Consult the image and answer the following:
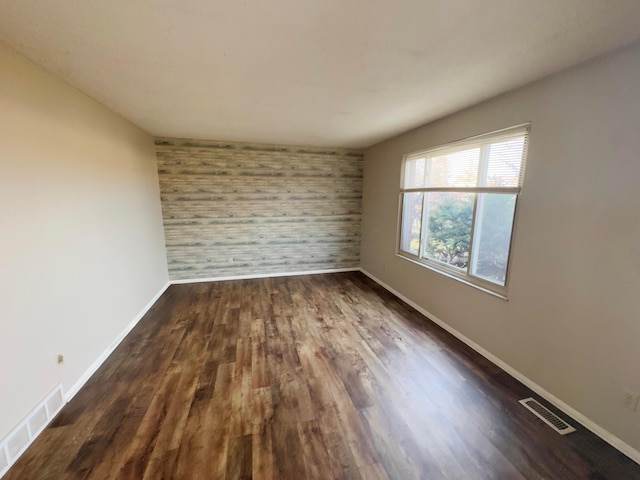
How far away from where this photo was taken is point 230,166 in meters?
4.36

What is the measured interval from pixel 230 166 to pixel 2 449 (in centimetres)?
380

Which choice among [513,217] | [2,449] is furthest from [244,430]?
[513,217]

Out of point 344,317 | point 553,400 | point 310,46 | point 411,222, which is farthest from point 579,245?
point 344,317

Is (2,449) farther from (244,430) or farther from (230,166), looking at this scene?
(230,166)

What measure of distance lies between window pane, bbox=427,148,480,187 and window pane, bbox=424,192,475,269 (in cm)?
13

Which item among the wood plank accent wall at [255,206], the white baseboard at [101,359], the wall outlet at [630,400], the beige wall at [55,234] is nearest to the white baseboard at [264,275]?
the wood plank accent wall at [255,206]

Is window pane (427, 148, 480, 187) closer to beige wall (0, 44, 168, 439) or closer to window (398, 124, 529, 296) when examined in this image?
window (398, 124, 529, 296)

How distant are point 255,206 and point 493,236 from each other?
3.57 m

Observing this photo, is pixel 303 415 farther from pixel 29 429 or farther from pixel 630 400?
pixel 630 400

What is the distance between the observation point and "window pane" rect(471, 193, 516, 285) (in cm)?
226

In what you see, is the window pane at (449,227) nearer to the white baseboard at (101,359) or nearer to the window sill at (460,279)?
the window sill at (460,279)

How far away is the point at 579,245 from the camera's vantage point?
1736 millimetres

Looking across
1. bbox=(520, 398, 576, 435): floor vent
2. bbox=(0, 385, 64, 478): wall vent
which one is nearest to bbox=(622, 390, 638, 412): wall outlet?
bbox=(520, 398, 576, 435): floor vent

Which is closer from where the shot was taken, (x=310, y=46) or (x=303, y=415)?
(x=310, y=46)
